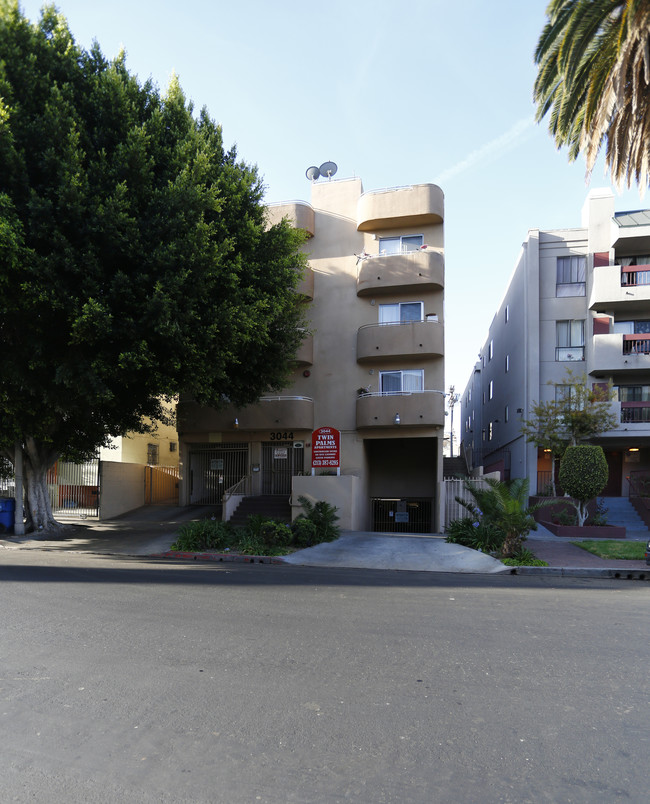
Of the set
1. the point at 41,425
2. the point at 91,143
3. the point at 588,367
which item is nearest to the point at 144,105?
the point at 91,143

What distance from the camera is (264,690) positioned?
4.57 m

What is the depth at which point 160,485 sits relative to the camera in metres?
26.4

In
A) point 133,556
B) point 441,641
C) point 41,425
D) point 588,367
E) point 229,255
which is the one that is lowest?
point 133,556

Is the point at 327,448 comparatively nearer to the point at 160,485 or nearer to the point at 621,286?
the point at 160,485

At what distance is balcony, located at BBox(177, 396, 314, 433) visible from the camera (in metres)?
21.9

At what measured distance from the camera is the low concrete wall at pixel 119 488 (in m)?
21.6

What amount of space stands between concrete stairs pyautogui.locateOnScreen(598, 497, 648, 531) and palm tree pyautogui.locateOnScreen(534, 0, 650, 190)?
523 inches

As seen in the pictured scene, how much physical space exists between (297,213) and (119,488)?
13002mm

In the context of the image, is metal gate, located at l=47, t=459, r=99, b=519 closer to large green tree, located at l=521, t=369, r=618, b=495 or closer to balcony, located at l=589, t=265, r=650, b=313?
large green tree, located at l=521, t=369, r=618, b=495

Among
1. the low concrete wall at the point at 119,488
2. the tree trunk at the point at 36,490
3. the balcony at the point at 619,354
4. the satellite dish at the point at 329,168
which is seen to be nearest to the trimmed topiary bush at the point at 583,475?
the balcony at the point at 619,354

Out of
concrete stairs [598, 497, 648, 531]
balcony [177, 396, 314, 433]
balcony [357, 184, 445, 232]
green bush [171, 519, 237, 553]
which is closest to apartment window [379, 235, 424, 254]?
balcony [357, 184, 445, 232]

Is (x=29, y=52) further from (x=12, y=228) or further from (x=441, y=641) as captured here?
(x=441, y=641)

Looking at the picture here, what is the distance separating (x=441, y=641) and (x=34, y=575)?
24.1 feet

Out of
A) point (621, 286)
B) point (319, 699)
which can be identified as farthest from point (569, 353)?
point (319, 699)
